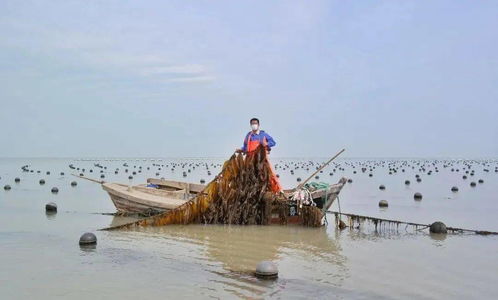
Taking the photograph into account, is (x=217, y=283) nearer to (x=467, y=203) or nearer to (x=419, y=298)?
(x=419, y=298)

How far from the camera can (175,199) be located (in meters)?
20.2

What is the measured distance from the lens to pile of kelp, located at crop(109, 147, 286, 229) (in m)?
16.9

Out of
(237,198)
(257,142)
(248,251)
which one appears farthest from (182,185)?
(248,251)

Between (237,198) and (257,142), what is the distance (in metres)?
2.06

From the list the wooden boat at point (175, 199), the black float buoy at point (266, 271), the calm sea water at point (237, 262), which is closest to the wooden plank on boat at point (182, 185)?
the wooden boat at point (175, 199)

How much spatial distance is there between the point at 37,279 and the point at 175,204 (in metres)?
9.47

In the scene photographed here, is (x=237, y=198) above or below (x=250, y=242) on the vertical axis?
above

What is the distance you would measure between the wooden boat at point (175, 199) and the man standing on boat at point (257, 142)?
19.3 inches

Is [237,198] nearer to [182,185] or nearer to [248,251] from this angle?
[248,251]

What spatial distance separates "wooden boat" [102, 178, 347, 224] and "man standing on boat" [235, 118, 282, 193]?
0.49 meters

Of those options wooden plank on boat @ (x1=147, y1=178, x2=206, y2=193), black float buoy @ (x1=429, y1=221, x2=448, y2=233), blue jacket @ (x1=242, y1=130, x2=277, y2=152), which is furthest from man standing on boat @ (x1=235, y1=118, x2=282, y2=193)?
black float buoy @ (x1=429, y1=221, x2=448, y2=233)

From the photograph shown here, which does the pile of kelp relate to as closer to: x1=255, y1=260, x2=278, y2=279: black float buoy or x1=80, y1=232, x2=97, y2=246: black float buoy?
x1=80, y1=232, x2=97, y2=246: black float buoy

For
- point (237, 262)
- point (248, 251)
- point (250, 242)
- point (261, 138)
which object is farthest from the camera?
point (261, 138)

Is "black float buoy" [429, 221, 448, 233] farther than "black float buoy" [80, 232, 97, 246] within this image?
Yes
